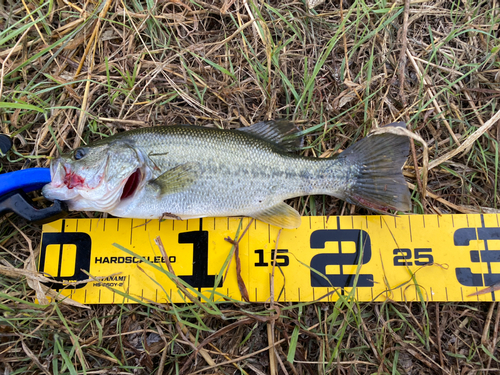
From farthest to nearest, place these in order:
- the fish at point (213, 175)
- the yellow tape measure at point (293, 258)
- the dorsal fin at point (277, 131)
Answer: the dorsal fin at point (277, 131) → the yellow tape measure at point (293, 258) → the fish at point (213, 175)

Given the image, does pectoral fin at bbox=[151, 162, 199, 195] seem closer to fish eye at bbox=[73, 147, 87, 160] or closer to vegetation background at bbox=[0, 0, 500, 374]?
fish eye at bbox=[73, 147, 87, 160]

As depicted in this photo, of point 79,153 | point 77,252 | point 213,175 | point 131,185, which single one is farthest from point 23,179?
point 213,175

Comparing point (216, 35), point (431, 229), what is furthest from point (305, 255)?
point (216, 35)

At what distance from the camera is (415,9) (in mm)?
3201

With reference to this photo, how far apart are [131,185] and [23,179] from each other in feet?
2.99

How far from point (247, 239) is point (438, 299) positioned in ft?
5.82

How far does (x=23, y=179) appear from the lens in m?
2.54

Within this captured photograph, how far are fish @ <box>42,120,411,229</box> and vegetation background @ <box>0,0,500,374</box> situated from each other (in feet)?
1.09

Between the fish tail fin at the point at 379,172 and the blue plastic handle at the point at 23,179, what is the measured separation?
2.63 m

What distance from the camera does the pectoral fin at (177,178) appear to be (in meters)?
2.52

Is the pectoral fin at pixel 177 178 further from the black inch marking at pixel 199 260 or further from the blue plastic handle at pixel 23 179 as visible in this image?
the blue plastic handle at pixel 23 179

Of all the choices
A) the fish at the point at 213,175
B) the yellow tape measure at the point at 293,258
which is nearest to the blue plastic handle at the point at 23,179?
the fish at the point at 213,175

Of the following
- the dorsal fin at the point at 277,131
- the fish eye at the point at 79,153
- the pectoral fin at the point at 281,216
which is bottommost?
the pectoral fin at the point at 281,216

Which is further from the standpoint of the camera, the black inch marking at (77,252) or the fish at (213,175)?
the black inch marking at (77,252)
